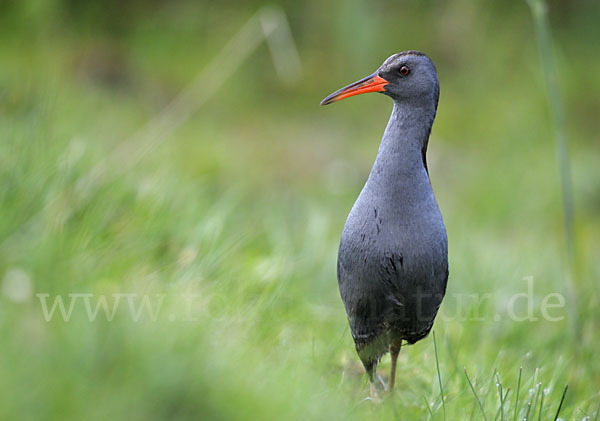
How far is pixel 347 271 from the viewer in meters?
1.88

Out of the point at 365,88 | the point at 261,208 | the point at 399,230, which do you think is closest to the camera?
the point at 399,230

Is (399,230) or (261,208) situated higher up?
(261,208)

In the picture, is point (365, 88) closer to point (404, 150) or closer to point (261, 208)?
point (404, 150)

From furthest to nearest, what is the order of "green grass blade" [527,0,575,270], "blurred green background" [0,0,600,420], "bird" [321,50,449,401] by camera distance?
A: "green grass blade" [527,0,575,270], "bird" [321,50,449,401], "blurred green background" [0,0,600,420]

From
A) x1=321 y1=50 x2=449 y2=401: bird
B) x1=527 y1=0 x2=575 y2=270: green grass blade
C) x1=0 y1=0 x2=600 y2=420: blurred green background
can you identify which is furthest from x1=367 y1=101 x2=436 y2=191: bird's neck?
x1=527 y1=0 x2=575 y2=270: green grass blade

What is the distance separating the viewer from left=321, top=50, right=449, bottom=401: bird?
5.95 ft

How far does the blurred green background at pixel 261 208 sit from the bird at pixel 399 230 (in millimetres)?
234

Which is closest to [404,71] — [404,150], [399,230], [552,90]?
[404,150]

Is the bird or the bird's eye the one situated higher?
the bird's eye

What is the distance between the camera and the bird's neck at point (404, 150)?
183 centimetres

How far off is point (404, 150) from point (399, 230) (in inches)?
8.5

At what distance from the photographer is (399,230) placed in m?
1.81

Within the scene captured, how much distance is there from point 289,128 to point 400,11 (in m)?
1.93

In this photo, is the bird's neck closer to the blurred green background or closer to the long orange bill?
the long orange bill
